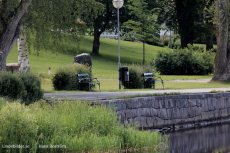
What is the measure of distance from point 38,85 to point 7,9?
21.9 ft

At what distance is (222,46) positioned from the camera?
27.2 meters

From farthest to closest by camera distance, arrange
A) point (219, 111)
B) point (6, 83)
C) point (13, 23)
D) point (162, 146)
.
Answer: point (13, 23), point (219, 111), point (6, 83), point (162, 146)

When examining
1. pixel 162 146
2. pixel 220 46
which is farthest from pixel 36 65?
pixel 162 146

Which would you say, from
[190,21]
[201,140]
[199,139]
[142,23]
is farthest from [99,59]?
[201,140]

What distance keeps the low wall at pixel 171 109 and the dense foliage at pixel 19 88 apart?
2269 millimetres

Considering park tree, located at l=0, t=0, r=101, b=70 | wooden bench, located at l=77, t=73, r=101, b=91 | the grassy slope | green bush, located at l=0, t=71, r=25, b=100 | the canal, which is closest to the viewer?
the canal

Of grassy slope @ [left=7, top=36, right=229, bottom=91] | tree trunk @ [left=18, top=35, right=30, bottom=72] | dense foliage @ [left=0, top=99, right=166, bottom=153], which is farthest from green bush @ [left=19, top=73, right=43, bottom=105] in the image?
tree trunk @ [left=18, top=35, right=30, bottom=72]

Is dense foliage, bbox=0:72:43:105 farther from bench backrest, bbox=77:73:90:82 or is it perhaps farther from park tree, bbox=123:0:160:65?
park tree, bbox=123:0:160:65

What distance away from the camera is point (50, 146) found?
387 inches

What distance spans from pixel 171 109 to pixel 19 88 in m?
5.41

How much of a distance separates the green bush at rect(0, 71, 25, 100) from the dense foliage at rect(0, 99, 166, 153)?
1.33 metres

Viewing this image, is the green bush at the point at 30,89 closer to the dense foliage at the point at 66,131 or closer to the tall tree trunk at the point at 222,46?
the dense foliage at the point at 66,131

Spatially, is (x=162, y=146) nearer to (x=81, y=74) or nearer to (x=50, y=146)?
(x=50, y=146)

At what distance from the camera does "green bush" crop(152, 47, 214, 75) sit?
3753 cm
